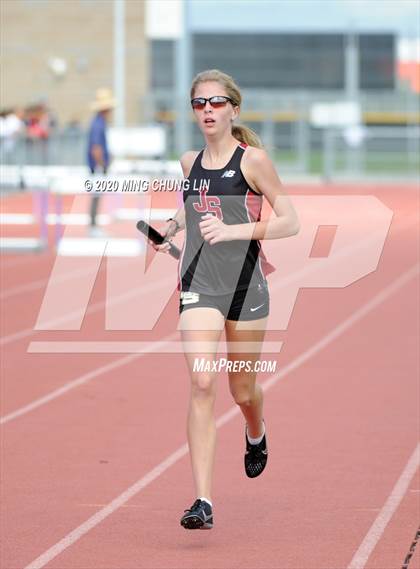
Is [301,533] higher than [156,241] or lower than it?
lower

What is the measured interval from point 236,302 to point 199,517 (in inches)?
37.8

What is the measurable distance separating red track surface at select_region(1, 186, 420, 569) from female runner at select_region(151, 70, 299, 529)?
416mm

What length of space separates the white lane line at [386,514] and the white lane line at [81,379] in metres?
2.60

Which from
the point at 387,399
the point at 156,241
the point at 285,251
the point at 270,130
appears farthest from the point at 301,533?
the point at 270,130

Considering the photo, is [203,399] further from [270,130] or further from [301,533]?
[270,130]

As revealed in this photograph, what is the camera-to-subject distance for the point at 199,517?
6.37 m

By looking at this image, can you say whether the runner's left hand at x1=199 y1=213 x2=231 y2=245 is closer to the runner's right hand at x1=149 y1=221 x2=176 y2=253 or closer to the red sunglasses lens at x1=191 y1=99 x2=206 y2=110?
the runner's right hand at x1=149 y1=221 x2=176 y2=253

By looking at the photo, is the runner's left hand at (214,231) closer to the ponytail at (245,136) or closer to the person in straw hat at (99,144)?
the ponytail at (245,136)

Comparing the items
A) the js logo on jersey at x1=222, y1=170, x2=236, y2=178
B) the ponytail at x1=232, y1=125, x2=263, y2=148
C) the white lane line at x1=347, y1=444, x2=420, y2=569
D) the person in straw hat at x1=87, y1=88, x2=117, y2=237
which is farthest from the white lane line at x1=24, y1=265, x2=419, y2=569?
the person in straw hat at x1=87, y1=88, x2=117, y2=237

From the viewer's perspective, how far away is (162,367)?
11750 millimetres

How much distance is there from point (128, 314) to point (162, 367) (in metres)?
3.08

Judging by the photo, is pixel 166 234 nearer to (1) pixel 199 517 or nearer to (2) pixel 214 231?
(2) pixel 214 231

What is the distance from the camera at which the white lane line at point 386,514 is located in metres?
6.30

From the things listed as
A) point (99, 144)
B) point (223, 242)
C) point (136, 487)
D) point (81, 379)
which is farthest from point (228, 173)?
point (99, 144)
